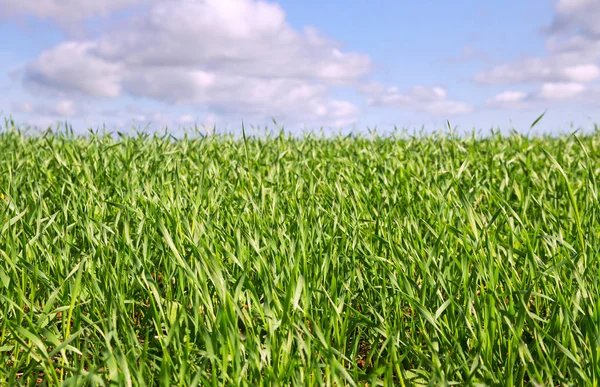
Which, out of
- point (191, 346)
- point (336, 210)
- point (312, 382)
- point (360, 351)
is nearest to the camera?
point (312, 382)

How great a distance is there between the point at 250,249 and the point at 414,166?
248 cm

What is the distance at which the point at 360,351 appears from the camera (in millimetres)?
2230

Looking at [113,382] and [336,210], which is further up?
[336,210]


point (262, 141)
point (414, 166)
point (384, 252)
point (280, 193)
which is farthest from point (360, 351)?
point (262, 141)

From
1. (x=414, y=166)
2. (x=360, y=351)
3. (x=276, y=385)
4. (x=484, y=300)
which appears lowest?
(x=360, y=351)

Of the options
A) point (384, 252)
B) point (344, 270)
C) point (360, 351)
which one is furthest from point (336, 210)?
point (360, 351)

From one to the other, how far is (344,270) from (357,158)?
2685 mm

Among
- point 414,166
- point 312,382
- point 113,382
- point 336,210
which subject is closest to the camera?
point 113,382

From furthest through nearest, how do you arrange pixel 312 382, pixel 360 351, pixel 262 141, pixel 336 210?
pixel 262 141
pixel 336 210
pixel 360 351
pixel 312 382

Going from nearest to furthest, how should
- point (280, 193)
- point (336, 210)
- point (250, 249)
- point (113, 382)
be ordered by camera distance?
point (113, 382) → point (250, 249) → point (336, 210) → point (280, 193)

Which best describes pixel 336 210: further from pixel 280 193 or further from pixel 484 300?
pixel 484 300

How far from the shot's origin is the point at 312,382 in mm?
1673

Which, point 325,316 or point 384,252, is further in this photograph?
point 384,252

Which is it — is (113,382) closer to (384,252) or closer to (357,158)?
(384,252)
